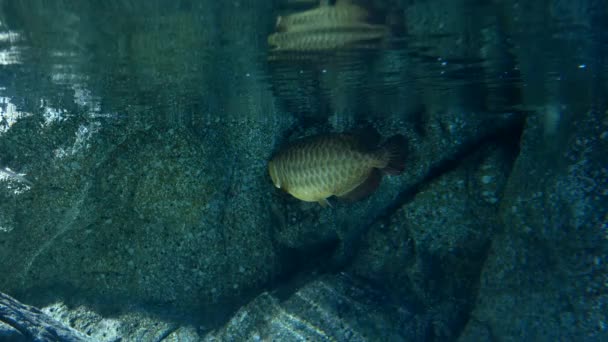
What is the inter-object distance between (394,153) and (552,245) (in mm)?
3036

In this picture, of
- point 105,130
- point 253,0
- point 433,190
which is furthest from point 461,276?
point 105,130

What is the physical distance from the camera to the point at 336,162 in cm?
533

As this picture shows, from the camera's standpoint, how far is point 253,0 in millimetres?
4289

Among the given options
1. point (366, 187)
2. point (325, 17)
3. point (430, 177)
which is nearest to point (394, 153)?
point (366, 187)

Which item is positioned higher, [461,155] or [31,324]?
[461,155]

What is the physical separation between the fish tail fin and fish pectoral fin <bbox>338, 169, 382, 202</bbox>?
0.27m

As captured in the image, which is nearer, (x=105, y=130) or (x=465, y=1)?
(x=465, y=1)

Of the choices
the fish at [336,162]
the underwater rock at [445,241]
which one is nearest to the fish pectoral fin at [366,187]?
the fish at [336,162]

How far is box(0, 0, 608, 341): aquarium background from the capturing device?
582cm

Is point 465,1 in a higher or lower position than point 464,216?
higher

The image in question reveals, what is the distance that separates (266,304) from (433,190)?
11.5ft

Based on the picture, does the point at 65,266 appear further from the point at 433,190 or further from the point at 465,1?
the point at 465,1

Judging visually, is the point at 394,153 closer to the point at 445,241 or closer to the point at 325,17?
the point at 325,17

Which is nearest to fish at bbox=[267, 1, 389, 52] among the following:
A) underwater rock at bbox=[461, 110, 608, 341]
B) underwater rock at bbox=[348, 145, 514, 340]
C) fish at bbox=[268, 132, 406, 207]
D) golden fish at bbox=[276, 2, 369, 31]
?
golden fish at bbox=[276, 2, 369, 31]
